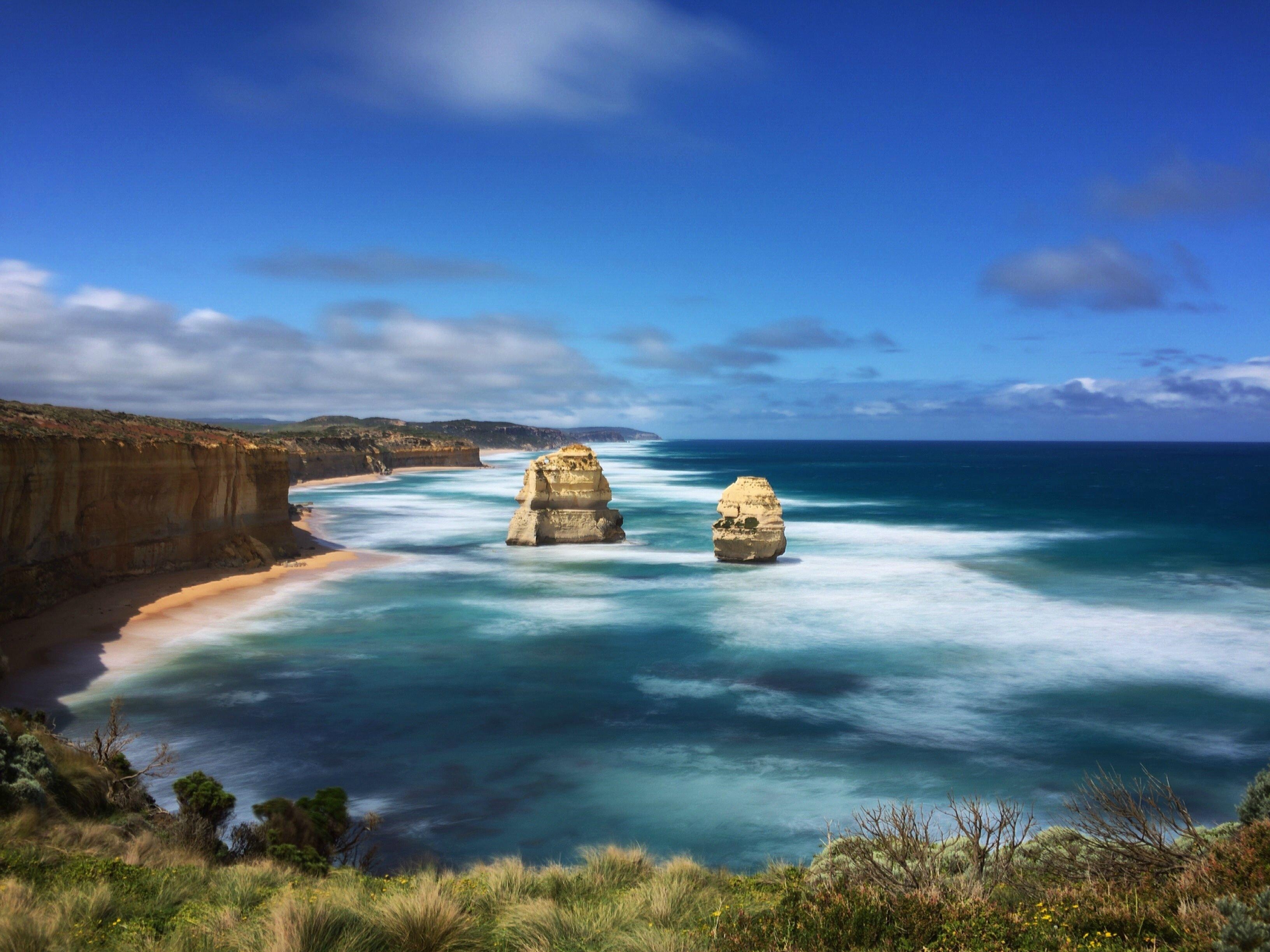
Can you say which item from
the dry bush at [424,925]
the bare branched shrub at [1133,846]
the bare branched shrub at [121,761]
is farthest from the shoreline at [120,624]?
the bare branched shrub at [1133,846]

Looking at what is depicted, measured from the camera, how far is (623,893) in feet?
25.6

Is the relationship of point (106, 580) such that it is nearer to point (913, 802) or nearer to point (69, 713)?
point (69, 713)

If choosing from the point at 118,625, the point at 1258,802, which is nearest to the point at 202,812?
the point at 1258,802

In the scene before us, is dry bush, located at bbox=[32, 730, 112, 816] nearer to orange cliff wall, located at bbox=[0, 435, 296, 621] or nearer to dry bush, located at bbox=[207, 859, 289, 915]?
dry bush, located at bbox=[207, 859, 289, 915]

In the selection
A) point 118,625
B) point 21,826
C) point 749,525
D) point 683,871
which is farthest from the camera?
point 749,525

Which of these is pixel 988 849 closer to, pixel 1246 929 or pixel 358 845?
pixel 1246 929

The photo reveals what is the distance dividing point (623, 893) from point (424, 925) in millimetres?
2189

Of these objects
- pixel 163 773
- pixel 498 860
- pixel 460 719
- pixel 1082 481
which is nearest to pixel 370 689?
pixel 460 719

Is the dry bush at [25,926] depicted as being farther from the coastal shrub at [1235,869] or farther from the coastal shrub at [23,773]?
the coastal shrub at [1235,869]

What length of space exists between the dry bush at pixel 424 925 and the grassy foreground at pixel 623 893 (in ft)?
0.05

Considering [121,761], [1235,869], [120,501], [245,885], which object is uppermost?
[120,501]

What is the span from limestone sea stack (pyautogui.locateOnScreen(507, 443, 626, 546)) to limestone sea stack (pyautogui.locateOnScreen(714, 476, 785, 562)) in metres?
6.38

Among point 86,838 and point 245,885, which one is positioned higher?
point 245,885

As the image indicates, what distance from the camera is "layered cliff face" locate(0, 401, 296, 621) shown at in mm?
20984
